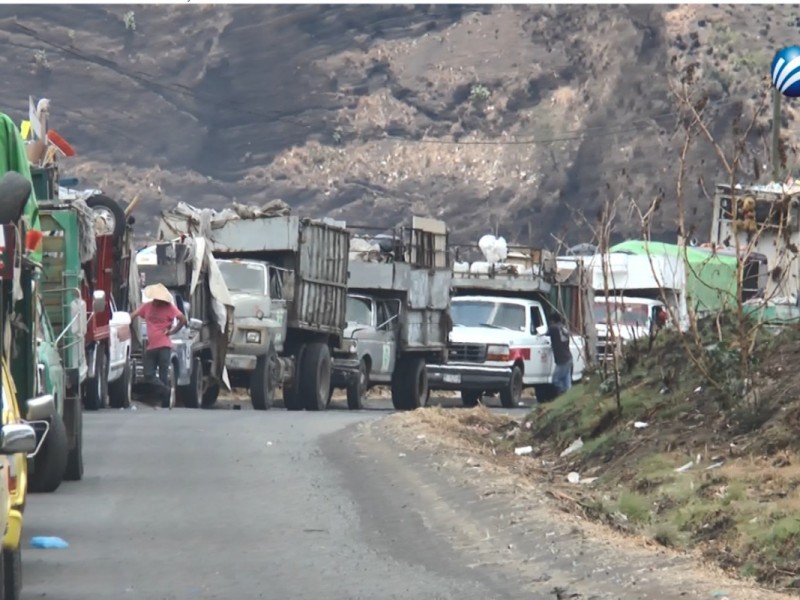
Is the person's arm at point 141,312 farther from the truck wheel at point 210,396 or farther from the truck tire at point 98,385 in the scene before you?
the truck wheel at point 210,396

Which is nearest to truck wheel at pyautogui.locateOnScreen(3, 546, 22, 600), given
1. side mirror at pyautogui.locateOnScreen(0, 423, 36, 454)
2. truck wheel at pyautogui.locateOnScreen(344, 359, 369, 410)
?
side mirror at pyautogui.locateOnScreen(0, 423, 36, 454)

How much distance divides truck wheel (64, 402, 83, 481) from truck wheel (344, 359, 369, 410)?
16.5 meters

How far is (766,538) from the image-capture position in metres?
11.0

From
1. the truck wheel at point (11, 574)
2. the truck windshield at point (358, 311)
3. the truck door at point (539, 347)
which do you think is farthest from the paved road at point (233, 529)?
the truck door at point (539, 347)

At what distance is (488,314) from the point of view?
35.2 m

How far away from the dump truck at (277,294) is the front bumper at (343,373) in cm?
42

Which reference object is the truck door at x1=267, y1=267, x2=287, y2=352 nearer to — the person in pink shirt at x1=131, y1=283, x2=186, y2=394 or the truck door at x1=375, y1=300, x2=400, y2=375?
the truck door at x1=375, y1=300, x2=400, y2=375

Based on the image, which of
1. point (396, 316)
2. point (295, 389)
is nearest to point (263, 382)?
point (295, 389)

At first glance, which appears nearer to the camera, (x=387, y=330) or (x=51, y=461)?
(x=51, y=461)

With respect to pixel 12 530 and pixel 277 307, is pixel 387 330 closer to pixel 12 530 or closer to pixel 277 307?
pixel 277 307

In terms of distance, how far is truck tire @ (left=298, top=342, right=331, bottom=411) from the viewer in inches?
1190

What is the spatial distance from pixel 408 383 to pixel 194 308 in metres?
6.79

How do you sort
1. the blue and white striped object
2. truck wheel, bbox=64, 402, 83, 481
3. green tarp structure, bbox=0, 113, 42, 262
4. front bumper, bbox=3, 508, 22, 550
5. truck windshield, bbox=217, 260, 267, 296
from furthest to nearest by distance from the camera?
truck windshield, bbox=217, 260, 267, 296, the blue and white striped object, truck wheel, bbox=64, 402, 83, 481, green tarp structure, bbox=0, 113, 42, 262, front bumper, bbox=3, 508, 22, 550

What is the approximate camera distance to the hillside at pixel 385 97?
241 feet
